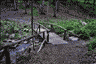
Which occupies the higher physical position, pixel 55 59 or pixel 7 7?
pixel 7 7

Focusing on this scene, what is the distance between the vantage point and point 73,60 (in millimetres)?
6395

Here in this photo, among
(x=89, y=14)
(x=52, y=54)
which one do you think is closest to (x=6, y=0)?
(x=89, y=14)

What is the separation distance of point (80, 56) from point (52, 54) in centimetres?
171

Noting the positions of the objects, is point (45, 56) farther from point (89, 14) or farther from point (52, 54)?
point (89, 14)

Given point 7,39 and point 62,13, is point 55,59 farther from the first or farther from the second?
point 62,13

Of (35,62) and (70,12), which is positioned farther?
(70,12)

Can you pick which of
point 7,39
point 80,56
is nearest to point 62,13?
point 7,39

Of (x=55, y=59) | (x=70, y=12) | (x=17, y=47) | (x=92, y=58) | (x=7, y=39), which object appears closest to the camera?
(x=55, y=59)

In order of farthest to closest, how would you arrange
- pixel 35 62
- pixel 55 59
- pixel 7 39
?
pixel 7 39
pixel 55 59
pixel 35 62

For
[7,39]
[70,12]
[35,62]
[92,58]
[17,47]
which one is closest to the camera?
[35,62]

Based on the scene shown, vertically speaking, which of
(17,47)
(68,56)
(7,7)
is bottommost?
(17,47)

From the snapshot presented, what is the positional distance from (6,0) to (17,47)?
22.6m

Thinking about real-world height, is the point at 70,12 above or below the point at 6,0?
below

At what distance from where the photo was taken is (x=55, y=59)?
6.38 metres
